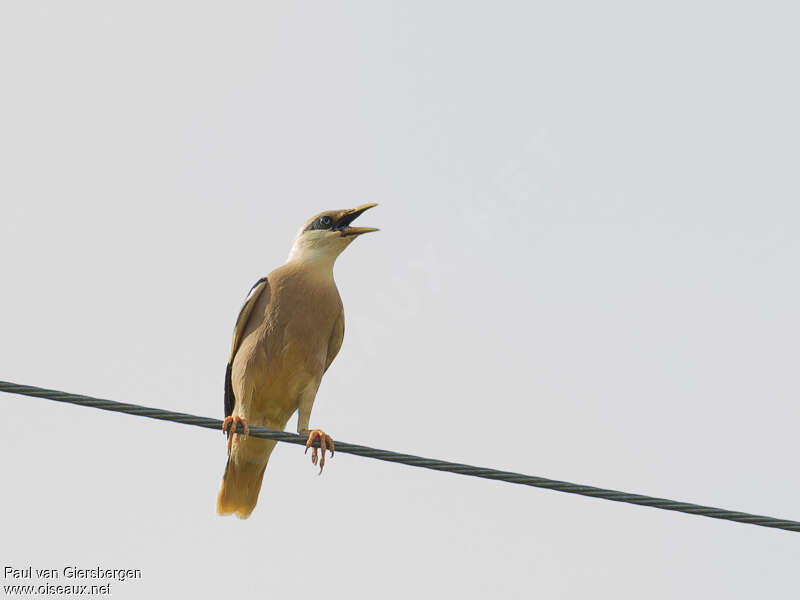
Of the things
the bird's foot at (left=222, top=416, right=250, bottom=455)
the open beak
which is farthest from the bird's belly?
the open beak

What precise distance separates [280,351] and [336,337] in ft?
1.81

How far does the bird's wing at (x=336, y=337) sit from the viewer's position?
7.51 metres

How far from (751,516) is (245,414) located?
3.49m

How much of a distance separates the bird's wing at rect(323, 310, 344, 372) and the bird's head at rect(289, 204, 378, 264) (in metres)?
0.42

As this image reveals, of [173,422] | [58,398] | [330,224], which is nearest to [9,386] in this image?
[58,398]

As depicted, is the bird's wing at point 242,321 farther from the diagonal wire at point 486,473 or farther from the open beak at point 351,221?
the diagonal wire at point 486,473

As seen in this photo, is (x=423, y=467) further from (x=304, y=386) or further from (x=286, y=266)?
(x=286, y=266)

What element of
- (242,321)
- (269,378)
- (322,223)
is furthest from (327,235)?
(269,378)

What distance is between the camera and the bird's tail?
7516 mm

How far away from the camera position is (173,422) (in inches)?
188

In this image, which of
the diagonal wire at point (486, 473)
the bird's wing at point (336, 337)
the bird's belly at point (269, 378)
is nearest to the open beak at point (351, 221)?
the bird's wing at point (336, 337)

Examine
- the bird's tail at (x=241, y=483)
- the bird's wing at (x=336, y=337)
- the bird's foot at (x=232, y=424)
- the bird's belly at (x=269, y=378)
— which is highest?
the bird's wing at (x=336, y=337)

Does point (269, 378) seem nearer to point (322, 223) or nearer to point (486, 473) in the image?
point (322, 223)

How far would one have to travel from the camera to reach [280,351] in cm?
710
